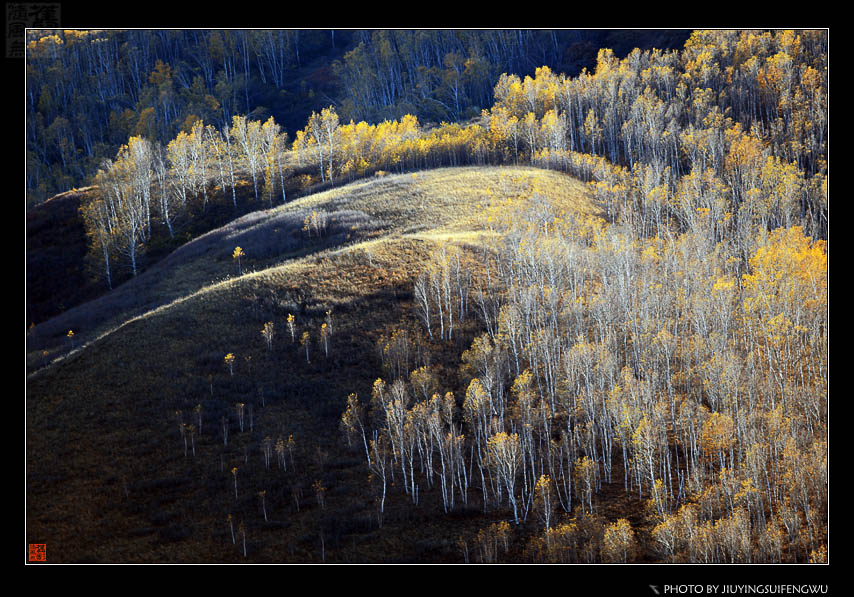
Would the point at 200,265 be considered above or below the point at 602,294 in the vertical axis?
above

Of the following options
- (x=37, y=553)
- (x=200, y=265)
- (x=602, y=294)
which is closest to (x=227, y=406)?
(x=37, y=553)

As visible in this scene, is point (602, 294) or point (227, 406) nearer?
point (227, 406)

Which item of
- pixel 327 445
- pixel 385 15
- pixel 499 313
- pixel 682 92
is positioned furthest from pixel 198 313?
pixel 682 92

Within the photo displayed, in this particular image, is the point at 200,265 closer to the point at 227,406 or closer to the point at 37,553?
the point at 227,406

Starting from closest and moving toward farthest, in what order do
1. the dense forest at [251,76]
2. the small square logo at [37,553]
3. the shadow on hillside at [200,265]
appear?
the small square logo at [37,553] → the shadow on hillside at [200,265] → the dense forest at [251,76]

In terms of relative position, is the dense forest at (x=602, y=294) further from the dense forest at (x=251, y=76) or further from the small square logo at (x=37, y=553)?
the small square logo at (x=37, y=553)

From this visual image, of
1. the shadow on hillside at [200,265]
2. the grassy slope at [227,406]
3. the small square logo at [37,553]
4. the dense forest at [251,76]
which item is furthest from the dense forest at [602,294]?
the small square logo at [37,553]

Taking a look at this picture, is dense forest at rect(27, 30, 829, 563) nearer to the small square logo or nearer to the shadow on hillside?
the shadow on hillside
